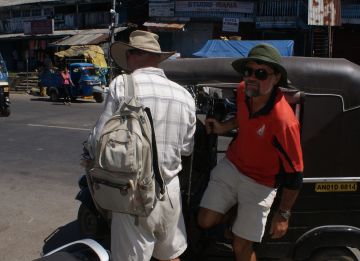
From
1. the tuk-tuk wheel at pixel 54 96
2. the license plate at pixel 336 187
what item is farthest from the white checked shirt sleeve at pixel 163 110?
the tuk-tuk wheel at pixel 54 96

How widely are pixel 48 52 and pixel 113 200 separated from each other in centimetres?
3446

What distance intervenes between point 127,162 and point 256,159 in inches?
40.6

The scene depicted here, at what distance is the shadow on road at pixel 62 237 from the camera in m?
4.49

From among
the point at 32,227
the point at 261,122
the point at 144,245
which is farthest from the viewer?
the point at 32,227

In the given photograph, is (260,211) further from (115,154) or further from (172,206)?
(115,154)

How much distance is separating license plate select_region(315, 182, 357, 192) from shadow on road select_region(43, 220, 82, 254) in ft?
7.69

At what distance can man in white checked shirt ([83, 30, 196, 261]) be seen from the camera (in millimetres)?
2545

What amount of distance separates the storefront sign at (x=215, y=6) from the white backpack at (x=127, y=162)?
25.4m

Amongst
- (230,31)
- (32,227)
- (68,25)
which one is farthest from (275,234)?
(68,25)

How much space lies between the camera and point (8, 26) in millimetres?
39062

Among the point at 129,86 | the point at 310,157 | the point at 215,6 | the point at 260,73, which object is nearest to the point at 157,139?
the point at 129,86

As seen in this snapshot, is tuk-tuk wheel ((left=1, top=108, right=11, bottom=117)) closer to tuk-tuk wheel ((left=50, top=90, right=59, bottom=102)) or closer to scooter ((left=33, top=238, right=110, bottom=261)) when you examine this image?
tuk-tuk wheel ((left=50, top=90, right=59, bottom=102))

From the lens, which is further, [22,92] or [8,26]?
[8,26]

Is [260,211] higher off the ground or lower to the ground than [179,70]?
lower
